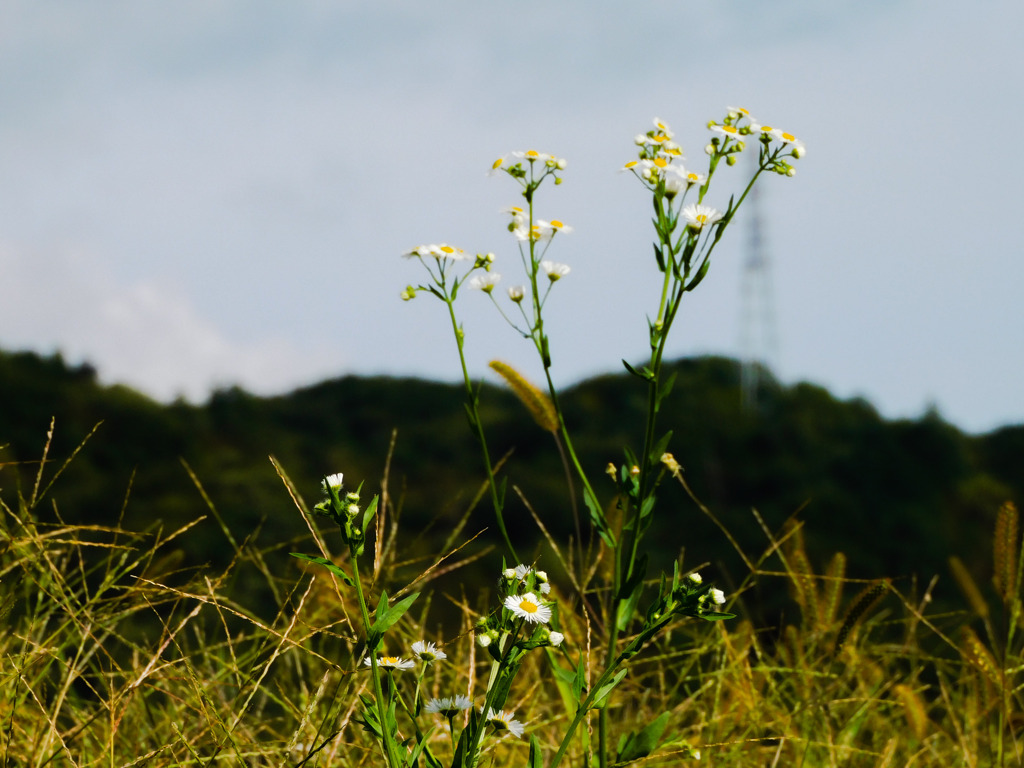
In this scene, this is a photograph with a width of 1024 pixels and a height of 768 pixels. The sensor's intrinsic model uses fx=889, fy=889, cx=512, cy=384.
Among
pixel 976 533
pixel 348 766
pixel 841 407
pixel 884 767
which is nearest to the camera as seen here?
pixel 348 766

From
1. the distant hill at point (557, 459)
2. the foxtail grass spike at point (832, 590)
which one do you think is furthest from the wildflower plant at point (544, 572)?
the distant hill at point (557, 459)

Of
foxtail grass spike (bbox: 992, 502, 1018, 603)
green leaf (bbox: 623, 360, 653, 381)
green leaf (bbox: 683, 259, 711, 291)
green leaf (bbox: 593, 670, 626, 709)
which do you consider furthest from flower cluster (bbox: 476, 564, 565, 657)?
foxtail grass spike (bbox: 992, 502, 1018, 603)

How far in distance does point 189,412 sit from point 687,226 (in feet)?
75.8

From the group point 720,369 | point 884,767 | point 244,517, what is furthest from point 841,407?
point 884,767

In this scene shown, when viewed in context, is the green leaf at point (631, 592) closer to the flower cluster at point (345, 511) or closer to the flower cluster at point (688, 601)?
the flower cluster at point (688, 601)

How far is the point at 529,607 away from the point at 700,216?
27.9 inches

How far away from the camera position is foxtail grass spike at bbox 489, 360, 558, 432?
1.83m

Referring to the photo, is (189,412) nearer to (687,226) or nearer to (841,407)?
(841,407)

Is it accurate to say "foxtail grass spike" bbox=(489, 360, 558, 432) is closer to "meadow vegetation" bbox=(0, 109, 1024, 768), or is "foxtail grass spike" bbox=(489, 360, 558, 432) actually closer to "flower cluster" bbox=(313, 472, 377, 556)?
"meadow vegetation" bbox=(0, 109, 1024, 768)

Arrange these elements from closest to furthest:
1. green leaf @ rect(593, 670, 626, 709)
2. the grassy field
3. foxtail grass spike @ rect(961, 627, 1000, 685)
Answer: green leaf @ rect(593, 670, 626, 709), the grassy field, foxtail grass spike @ rect(961, 627, 1000, 685)

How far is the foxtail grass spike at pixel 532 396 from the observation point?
1.83 metres

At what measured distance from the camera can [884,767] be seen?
6.75 feet

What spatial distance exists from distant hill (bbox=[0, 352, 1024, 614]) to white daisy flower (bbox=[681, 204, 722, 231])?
15855mm

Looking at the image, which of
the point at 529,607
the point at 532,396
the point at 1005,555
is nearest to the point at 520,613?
the point at 529,607
